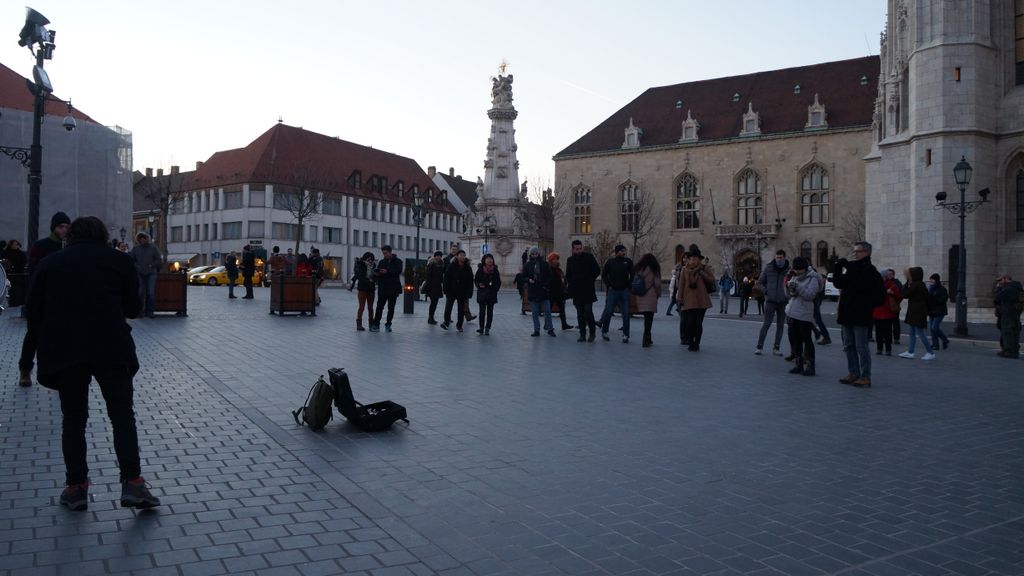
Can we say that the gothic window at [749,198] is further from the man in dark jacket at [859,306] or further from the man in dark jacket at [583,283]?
the man in dark jacket at [859,306]

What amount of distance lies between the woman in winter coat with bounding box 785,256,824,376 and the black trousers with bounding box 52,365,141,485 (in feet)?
Answer: 31.8

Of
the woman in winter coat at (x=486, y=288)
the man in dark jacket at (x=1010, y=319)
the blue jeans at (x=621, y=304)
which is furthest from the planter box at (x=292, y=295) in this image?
the man in dark jacket at (x=1010, y=319)

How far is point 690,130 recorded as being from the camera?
71000 millimetres

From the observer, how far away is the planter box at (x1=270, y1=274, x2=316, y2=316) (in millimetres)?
22827

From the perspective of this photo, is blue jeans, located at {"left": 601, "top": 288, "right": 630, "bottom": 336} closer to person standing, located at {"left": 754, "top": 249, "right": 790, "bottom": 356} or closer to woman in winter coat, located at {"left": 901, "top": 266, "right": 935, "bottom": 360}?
person standing, located at {"left": 754, "top": 249, "right": 790, "bottom": 356}

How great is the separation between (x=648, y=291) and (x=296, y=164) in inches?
2792

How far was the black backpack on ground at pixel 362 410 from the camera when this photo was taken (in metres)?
7.54

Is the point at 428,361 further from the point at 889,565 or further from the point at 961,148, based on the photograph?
the point at 961,148

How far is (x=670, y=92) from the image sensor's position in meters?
77.6

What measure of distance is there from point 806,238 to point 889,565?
64.6 m

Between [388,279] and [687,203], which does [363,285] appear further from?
[687,203]

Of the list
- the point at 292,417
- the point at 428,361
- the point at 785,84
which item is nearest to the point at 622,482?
the point at 292,417

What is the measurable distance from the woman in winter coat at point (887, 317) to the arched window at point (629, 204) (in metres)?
55.3

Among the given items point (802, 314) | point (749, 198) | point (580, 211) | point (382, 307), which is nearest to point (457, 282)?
point (382, 307)
